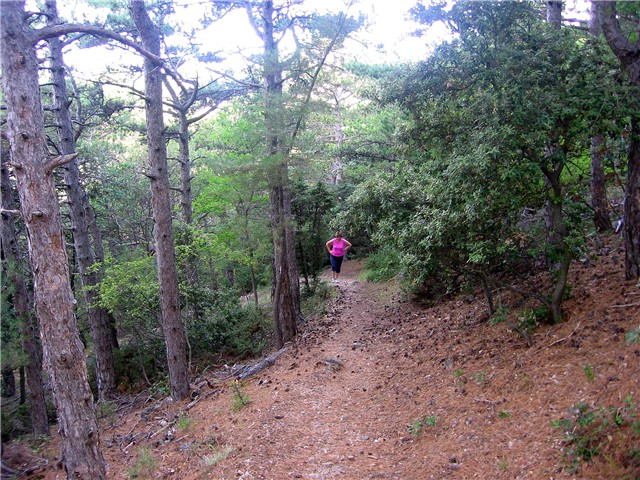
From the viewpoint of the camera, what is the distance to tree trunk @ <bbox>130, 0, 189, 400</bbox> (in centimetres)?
848

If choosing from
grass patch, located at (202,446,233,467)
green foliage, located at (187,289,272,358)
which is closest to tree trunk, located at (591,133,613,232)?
grass patch, located at (202,446,233,467)

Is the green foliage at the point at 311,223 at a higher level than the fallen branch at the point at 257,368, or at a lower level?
higher

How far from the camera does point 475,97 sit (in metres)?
6.27

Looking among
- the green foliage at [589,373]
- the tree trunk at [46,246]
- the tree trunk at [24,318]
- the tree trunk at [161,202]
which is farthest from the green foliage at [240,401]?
the tree trunk at [24,318]

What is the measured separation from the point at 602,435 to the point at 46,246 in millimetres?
5752

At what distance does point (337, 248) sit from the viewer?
15.1m

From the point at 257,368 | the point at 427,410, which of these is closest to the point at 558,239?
the point at 427,410

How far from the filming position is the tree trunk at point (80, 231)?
1202 centimetres

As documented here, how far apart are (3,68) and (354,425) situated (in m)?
6.15

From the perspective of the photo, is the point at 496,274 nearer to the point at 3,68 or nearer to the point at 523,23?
the point at 523,23

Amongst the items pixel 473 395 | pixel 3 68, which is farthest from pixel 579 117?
pixel 3 68

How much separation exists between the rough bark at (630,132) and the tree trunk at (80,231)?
38.2ft

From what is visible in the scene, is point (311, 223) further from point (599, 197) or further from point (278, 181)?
point (599, 197)

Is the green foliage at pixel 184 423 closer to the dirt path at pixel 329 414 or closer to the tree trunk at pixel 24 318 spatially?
the dirt path at pixel 329 414
